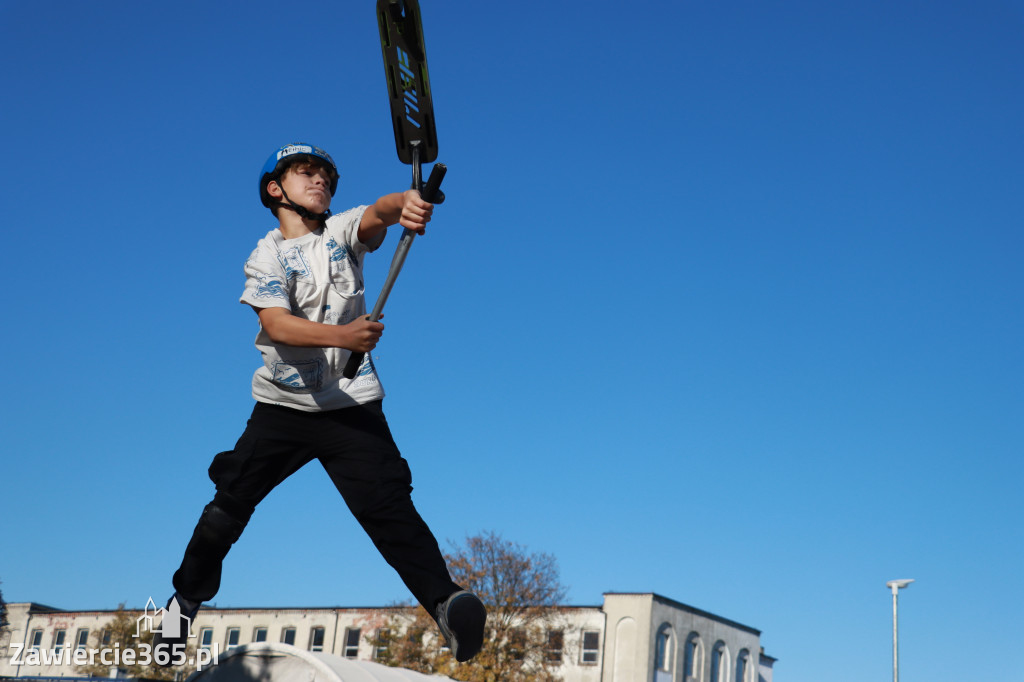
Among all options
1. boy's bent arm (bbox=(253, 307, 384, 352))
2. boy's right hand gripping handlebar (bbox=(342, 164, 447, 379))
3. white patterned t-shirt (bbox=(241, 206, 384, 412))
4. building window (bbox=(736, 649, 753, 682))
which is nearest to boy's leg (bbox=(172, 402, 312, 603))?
white patterned t-shirt (bbox=(241, 206, 384, 412))

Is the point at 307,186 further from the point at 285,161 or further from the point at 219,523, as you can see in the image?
the point at 219,523

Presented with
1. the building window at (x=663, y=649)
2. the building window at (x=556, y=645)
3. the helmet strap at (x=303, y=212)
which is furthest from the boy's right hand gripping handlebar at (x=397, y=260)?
the building window at (x=663, y=649)

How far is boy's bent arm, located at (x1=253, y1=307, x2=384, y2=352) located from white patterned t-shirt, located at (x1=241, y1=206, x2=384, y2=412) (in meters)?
0.15

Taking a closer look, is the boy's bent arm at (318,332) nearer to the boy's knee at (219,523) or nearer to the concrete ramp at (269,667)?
the boy's knee at (219,523)

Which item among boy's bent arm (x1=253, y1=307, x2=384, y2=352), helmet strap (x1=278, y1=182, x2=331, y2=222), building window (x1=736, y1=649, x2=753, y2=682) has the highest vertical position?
building window (x1=736, y1=649, x2=753, y2=682)

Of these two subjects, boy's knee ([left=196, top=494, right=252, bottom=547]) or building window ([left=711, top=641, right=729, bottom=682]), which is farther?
building window ([left=711, top=641, right=729, bottom=682])

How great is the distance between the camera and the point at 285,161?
17.9ft

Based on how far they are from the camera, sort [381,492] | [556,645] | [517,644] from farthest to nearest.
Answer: [556,645], [517,644], [381,492]

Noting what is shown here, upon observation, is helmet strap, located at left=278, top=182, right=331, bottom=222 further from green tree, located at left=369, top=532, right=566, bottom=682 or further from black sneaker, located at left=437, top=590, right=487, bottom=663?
green tree, located at left=369, top=532, right=566, bottom=682

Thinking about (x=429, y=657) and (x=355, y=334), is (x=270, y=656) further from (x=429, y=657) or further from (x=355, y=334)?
(x=429, y=657)

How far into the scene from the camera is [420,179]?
189 inches

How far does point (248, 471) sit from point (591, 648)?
5361 cm

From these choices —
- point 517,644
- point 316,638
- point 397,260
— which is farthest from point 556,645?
point 397,260

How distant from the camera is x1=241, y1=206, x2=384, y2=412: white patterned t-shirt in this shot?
4.97 metres
